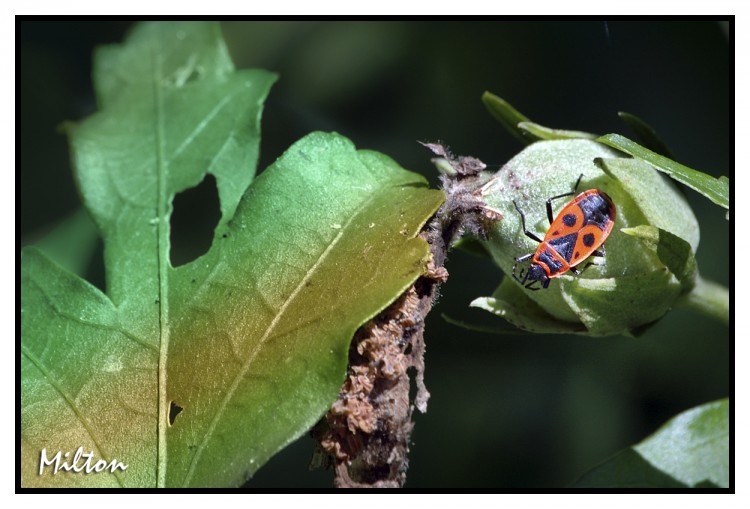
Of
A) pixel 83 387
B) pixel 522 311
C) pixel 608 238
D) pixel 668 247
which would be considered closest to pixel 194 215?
pixel 83 387

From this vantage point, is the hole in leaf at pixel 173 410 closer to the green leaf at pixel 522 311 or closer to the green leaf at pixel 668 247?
the green leaf at pixel 522 311

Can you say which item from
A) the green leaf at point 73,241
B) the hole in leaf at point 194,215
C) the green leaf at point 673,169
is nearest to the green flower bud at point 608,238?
the green leaf at point 673,169

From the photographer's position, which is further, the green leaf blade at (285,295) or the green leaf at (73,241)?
the green leaf at (73,241)

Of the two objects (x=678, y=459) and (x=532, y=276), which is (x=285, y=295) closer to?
(x=532, y=276)

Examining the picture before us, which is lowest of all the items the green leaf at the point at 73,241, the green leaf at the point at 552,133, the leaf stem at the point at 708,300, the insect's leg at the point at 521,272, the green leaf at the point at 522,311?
the green leaf at the point at 73,241

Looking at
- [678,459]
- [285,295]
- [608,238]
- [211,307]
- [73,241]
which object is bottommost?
[678,459]

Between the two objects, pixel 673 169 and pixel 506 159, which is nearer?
pixel 673 169

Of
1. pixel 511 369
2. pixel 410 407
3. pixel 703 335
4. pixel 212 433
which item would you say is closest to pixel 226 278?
pixel 212 433
